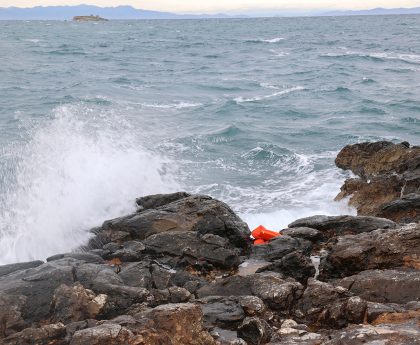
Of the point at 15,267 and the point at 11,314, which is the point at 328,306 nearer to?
the point at 11,314

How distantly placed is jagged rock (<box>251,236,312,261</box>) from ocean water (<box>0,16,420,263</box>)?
9.49ft

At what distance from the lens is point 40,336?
6.11 m

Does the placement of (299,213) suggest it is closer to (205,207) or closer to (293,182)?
(293,182)

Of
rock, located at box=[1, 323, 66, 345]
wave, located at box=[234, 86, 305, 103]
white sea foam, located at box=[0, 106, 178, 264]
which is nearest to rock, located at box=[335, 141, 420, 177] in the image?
white sea foam, located at box=[0, 106, 178, 264]

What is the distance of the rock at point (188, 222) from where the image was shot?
9.94 m

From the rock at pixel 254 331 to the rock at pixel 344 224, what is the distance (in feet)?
13.5

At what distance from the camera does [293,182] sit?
631 inches

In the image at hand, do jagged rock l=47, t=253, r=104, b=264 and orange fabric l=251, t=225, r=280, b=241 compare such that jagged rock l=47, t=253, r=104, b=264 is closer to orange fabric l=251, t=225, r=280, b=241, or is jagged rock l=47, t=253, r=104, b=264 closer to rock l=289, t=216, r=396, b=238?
orange fabric l=251, t=225, r=280, b=241

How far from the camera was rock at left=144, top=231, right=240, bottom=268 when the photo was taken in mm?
8961

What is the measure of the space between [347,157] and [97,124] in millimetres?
10009

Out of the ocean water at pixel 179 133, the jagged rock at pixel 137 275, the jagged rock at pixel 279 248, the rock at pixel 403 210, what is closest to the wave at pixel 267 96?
the ocean water at pixel 179 133

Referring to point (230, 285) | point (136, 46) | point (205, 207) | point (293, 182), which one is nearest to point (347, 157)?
point (293, 182)

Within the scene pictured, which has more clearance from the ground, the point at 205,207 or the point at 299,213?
the point at 205,207

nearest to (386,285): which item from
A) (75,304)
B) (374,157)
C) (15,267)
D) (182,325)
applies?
(182,325)
